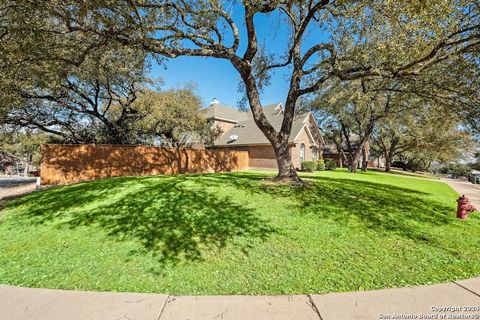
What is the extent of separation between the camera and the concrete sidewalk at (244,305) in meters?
2.87

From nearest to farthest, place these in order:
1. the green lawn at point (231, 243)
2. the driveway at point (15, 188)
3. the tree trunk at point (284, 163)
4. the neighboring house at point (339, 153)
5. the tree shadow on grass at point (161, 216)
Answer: the green lawn at point (231, 243) < the tree shadow on grass at point (161, 216) < the tree trunk at point (284, 163) < the driveway at point (15, 188) < the neighboring house at point (339, 153)

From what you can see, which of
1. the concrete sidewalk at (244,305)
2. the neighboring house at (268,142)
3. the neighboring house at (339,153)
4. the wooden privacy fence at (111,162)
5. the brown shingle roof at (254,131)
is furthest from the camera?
the neighboring house at (339,153)

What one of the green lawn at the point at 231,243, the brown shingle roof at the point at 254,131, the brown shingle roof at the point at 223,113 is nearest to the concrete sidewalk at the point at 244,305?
the green lawn at the point at 231,243

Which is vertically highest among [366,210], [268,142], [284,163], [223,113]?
[223,113]

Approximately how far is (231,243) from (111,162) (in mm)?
12150

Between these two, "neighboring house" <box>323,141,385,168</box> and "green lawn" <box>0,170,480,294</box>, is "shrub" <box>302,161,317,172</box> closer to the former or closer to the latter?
"green lawn" <box>0,170,480,294</box>

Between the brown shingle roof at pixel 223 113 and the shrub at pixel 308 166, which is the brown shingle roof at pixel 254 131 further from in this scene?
the shrub at pixel 308 166

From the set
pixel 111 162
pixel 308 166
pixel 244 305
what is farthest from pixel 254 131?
pixel 244 305

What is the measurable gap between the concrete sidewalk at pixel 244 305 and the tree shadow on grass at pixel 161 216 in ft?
3.83

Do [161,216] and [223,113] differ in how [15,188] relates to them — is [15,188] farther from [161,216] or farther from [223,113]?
[223,113]

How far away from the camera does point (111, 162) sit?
1433cm

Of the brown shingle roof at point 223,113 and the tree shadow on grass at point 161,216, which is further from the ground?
the brown shingle roof at point 223,113

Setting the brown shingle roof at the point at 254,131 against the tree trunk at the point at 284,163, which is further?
the brown shingle roof at the point at 254,131

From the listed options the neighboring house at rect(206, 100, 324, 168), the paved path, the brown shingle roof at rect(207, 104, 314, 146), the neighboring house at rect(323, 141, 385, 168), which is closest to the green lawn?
the paved path
